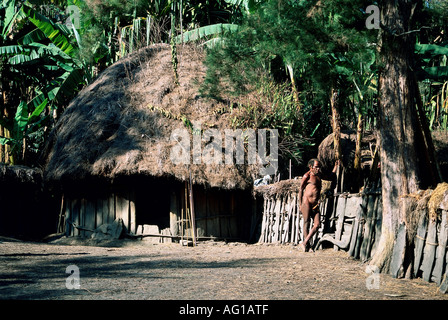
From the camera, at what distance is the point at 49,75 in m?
20.1

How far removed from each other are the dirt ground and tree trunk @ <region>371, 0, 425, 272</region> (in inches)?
29.6

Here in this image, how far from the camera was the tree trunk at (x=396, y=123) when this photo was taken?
695 cm

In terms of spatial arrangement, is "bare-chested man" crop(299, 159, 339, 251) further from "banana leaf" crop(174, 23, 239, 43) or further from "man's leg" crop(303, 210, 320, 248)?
"banana leaf" crop(174, 23, 239, 43)

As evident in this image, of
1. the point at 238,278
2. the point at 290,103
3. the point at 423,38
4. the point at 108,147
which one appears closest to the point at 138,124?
the point at 108,147

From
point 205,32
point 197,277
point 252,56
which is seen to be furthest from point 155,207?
point 197,277

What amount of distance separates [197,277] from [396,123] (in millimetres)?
3407

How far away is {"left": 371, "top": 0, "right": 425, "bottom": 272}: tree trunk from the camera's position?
6.95m

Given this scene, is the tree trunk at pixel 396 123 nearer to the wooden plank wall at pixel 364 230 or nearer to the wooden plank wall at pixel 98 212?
the wooden plank wall at pixel 364 230

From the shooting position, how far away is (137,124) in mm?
12977

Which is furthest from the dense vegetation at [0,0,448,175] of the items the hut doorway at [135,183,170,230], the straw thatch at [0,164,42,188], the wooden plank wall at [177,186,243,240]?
the hut doorway at [135,183,170,230]

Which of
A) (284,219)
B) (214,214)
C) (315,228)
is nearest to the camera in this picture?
(315,228)

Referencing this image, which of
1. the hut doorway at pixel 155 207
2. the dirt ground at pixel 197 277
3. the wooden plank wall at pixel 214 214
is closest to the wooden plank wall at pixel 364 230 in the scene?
the dirt ground at pixel 197 277

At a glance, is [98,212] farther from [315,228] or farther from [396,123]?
[396,123]

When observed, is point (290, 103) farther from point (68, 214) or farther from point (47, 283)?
point (47, 283)
